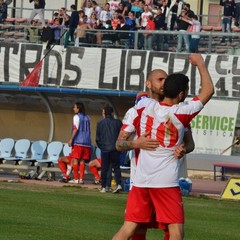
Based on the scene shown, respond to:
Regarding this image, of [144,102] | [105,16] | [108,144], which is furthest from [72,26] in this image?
[144,102]

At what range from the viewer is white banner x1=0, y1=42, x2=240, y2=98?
3023 centimetres

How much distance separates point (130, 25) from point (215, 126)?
546 cm

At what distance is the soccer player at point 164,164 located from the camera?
33.1ft

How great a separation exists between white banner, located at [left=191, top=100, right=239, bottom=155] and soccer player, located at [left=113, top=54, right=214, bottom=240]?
20476 mm

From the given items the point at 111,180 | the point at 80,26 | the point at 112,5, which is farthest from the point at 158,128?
the point at 112,5

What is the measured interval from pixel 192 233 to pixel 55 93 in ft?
54.3

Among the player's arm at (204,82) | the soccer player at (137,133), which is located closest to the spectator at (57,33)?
the soccer player at (137,133)

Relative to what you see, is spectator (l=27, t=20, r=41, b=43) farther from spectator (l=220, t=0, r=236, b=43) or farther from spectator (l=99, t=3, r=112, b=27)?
spectator (l=220, t=0, r=236, b=43)

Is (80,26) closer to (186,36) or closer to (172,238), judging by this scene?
(186,36)

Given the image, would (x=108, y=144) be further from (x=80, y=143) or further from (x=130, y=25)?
(x=130, y=25)

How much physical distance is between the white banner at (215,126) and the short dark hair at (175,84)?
20.6 m

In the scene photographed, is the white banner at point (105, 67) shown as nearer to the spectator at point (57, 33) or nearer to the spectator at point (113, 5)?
the spectator at point (57, 33)

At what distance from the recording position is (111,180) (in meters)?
24.1

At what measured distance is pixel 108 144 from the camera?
23.5 metres
